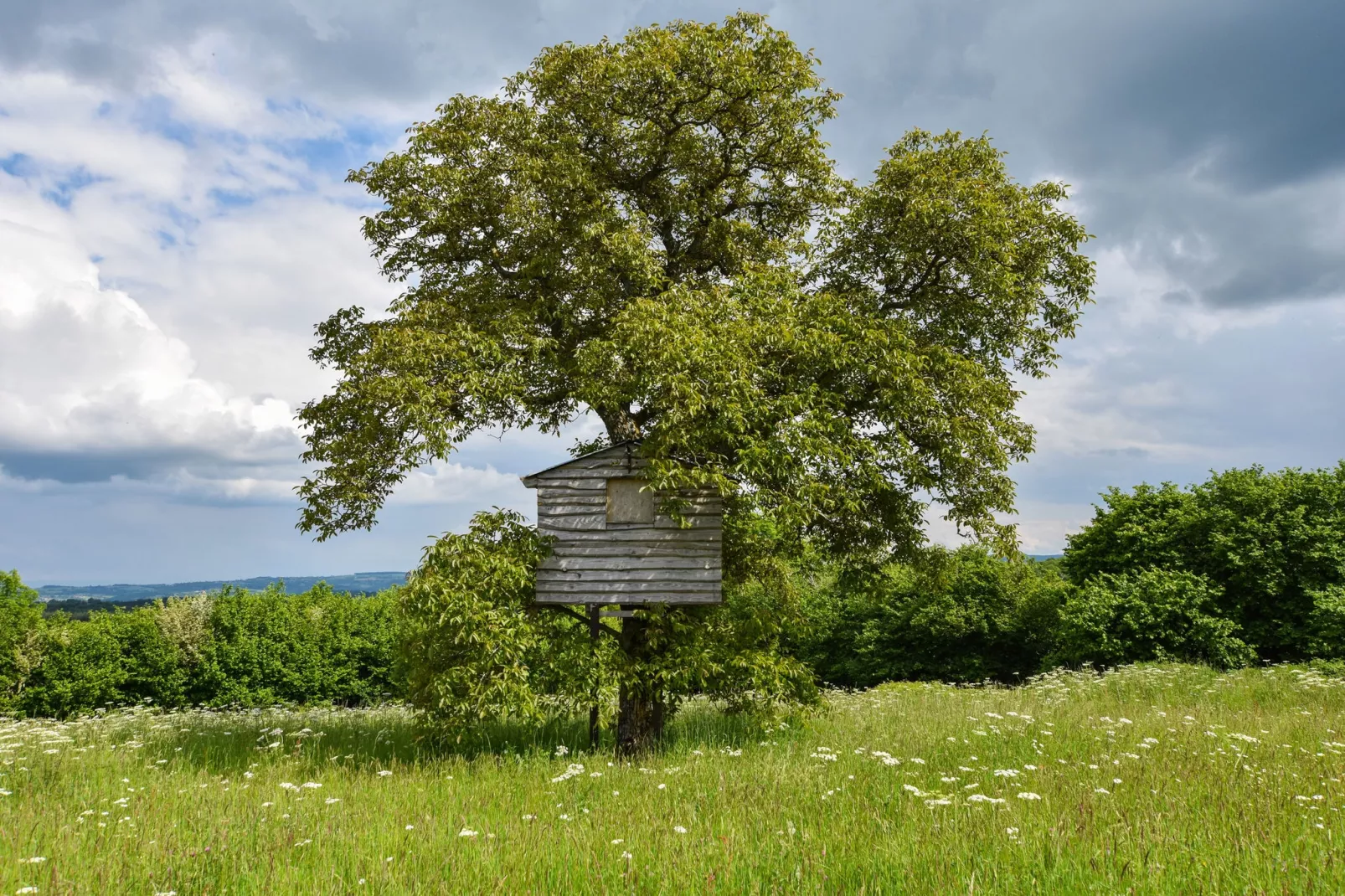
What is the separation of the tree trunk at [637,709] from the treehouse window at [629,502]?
195 cm

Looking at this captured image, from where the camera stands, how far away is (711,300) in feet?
41.9

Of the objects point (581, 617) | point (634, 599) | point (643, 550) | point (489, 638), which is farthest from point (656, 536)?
point (489, 638)

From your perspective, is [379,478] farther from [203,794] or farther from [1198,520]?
[1198,520]

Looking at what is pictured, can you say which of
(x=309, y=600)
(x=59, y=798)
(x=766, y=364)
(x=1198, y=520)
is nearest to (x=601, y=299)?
(x=766, y=364)

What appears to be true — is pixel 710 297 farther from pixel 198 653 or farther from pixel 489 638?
pixel 198 653

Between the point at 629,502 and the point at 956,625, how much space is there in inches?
1111

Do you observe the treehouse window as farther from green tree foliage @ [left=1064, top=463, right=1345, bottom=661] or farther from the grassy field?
green tree foliage @ [left=1064, top=463, right=1345, bottom=661]

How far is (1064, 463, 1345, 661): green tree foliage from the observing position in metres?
28.1

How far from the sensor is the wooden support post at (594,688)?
11719mm

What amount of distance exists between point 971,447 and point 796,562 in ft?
13.5

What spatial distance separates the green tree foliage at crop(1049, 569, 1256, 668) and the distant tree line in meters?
0.06

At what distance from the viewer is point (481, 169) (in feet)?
46.0

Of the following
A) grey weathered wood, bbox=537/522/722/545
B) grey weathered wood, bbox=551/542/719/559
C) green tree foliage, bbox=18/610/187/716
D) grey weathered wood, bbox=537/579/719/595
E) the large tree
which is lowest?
green tree foliage, bbox=18/610/187/716

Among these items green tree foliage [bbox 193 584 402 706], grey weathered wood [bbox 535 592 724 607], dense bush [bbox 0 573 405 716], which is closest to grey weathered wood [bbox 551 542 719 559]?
grey weathered wood [bbox 535 592 724 607]
